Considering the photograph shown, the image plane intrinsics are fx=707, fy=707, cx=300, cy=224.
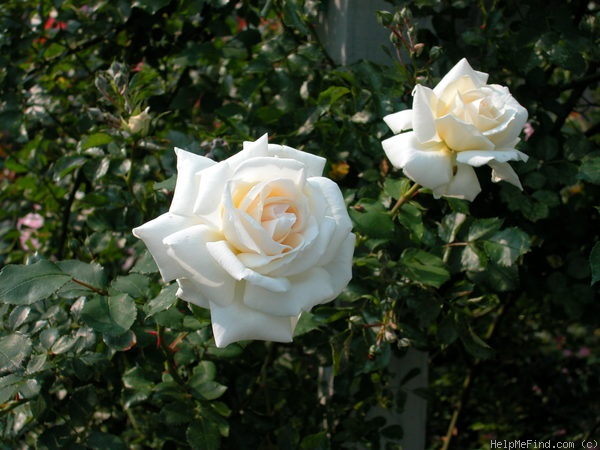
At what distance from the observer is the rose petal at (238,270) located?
70cm

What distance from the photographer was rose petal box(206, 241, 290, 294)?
0.70 meters

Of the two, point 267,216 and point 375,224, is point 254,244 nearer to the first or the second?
point 267,216

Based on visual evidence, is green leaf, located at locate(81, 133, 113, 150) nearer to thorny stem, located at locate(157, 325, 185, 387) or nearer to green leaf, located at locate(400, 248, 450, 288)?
thorny stem, located at locate(157, 325, 185, 387)

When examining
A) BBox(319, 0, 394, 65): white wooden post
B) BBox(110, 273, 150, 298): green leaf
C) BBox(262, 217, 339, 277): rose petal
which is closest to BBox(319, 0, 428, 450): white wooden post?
BBox(319, 0, 394, 65): white wooden post

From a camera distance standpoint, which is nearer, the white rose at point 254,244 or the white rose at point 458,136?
the white rose at point 254,244

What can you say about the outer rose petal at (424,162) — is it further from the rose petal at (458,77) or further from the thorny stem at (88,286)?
the thorny stem at (88,286)

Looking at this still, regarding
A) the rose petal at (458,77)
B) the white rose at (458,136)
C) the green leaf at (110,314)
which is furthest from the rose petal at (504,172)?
the green leaf at (110,314)

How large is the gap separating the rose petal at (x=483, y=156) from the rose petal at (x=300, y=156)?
17cm

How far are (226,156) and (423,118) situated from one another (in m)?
0.41

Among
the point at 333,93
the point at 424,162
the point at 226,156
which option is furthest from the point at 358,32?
the point at 424,162

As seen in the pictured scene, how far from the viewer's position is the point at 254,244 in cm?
72

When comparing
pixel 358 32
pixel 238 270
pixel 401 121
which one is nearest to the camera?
pixel 238 270

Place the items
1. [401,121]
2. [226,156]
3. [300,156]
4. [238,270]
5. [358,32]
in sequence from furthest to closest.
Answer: [358,32] < [226,156] < [401,121] < [300,156] < [238,270]

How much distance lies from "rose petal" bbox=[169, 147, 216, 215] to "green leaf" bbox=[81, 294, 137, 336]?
0.80 feet
